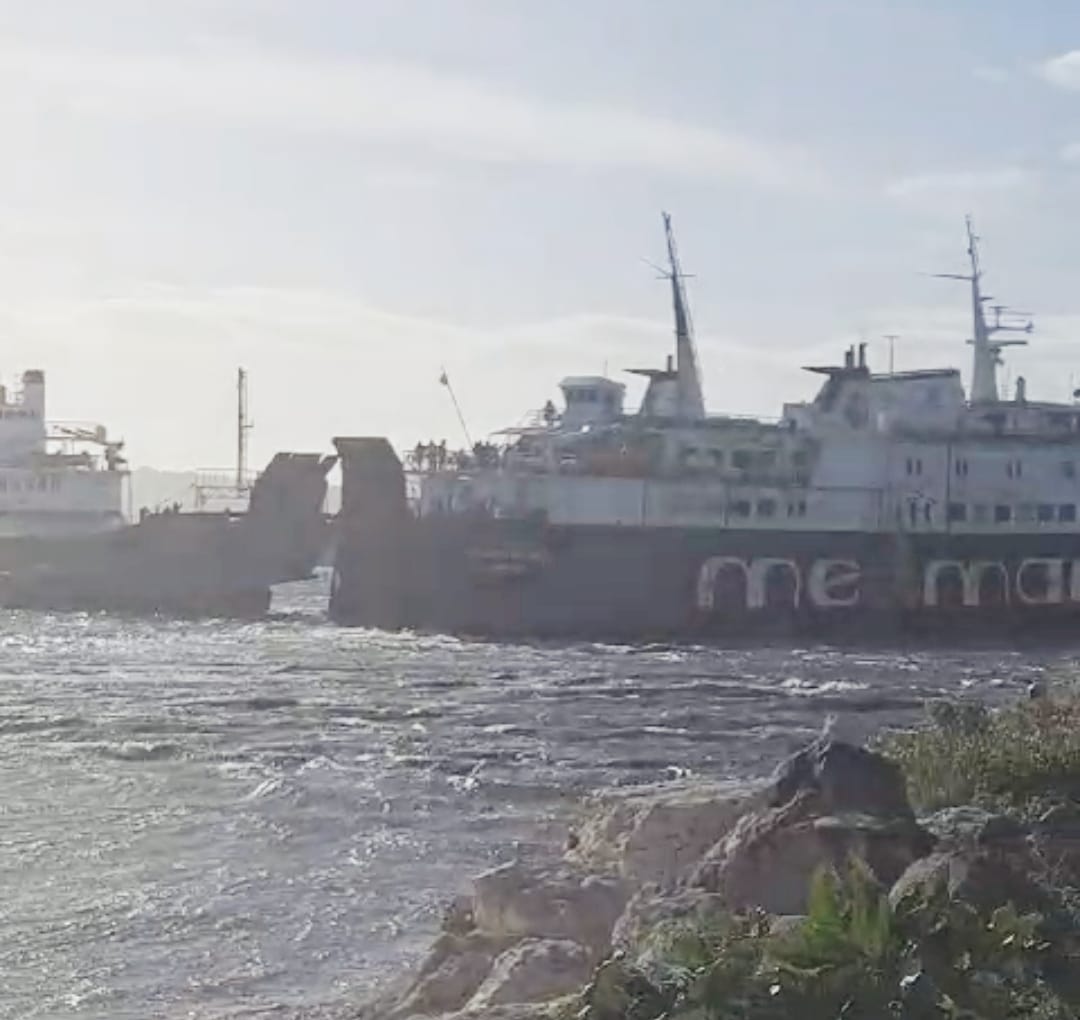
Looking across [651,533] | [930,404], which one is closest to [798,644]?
[651,533]

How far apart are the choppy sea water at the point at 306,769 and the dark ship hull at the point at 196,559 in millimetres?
7644

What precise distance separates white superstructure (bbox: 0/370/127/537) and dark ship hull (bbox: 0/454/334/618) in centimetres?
355

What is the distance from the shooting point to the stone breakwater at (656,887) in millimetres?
8484

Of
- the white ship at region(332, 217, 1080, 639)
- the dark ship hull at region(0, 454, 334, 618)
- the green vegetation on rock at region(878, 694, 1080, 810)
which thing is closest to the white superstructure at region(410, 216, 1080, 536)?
the white ship at region(332, 217, 1080, 639)

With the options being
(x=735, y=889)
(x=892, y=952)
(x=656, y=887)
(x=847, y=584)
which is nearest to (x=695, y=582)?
(x=847, y=584)

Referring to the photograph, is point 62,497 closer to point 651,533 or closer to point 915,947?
point 651,533

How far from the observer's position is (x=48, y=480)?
57250 mm

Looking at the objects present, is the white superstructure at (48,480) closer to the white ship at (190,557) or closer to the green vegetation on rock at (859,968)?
the white ship at (190,557)

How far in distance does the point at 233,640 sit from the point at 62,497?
55.4 ft

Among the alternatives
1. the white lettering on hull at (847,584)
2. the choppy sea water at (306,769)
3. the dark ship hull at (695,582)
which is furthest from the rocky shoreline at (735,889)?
the white lettering on hull at (847,584)

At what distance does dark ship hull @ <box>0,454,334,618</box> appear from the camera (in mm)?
52125

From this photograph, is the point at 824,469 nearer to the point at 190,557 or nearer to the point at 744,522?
the point at 744,522

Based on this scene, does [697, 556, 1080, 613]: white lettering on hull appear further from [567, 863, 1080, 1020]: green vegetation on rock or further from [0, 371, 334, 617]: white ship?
[567, 863, 1080, 1020]: green vegetation on rock

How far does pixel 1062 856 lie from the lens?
8531 millimetres
